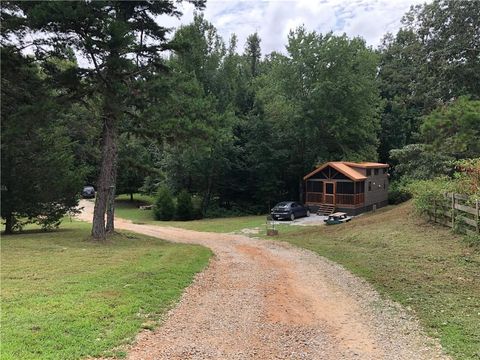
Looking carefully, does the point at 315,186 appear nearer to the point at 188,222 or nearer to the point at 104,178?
the point at 188,222

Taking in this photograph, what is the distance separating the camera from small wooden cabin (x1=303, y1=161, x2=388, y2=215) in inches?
1308

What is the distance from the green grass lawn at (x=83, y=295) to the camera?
5.15 metres

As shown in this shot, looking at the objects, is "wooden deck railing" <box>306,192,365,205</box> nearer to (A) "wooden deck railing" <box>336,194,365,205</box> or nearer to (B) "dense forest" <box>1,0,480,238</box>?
(A) "wooden deck railing" <box>336,194,365,205</box>

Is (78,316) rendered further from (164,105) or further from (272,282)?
(164,105)

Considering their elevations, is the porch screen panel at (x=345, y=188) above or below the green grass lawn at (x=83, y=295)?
above

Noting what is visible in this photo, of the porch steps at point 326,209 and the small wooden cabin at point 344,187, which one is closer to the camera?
the small wooden cabin at point 344,187

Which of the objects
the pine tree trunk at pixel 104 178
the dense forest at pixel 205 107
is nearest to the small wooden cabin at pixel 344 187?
the dense forest at pixel 205 107

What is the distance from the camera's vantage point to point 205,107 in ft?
59.3

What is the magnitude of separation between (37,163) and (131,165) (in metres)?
4.42

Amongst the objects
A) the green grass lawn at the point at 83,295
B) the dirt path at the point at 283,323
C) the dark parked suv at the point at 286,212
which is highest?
the dark parked suv at the point at 286,212

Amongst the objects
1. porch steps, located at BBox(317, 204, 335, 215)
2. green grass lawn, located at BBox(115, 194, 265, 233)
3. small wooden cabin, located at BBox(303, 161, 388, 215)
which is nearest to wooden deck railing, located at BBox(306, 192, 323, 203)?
small wooden cabin, located at BBox(303, 161, 388, 215)

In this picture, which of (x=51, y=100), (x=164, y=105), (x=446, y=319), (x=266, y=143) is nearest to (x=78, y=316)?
(x=446, y=319)

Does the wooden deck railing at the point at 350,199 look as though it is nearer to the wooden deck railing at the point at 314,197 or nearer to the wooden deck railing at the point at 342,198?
the wooden deck railing at the point at 342,198

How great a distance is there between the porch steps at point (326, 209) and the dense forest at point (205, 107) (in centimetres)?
595
